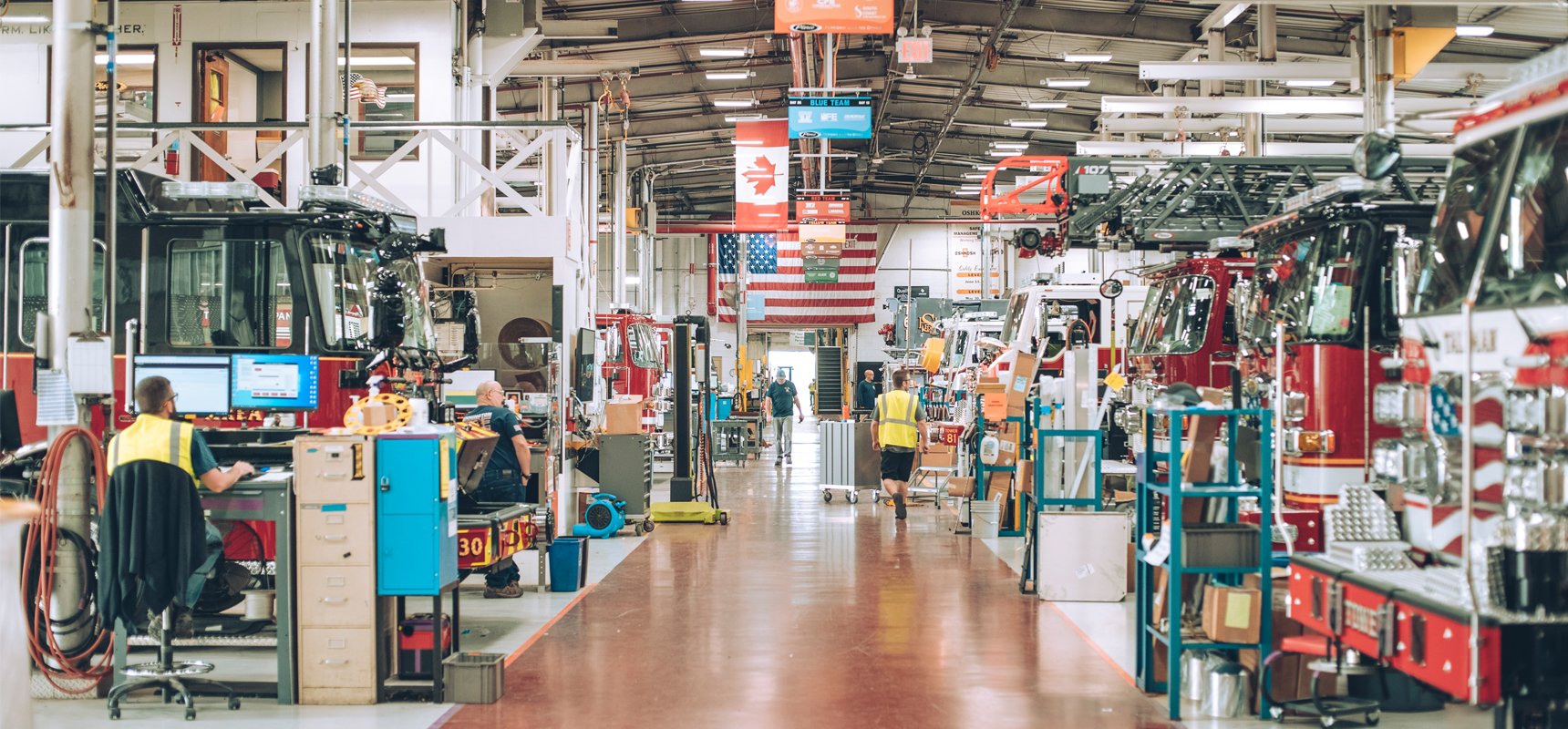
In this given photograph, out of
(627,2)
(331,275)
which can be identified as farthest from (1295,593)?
(627,2)

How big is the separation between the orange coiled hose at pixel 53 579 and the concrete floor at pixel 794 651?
270 millimetres

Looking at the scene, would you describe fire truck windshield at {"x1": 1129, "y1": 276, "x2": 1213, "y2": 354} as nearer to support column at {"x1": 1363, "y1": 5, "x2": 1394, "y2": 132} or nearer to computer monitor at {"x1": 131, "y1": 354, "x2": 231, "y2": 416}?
support column at {"x1": 1363, "y1": 5, "x2": 1394, "y2": 132}

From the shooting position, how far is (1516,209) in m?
4.68

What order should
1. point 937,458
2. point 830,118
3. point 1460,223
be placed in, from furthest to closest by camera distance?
point 937,458, point 830,118, point 1460,223

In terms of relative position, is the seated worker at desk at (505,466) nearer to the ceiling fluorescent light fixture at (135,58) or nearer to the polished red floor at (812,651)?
the polished red floor at (812,651)

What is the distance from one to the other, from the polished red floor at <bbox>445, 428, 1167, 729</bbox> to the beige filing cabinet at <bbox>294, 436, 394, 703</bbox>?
64 cm

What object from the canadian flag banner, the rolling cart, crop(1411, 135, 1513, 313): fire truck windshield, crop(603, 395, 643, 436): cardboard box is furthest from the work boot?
the canadian flag banner

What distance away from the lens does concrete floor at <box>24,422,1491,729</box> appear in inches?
265

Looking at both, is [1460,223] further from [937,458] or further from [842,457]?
[937,458]

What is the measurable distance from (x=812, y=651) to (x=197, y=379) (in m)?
4.38

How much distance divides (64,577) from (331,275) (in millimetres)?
2523

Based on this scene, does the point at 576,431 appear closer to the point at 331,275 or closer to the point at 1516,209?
the point at 331,275

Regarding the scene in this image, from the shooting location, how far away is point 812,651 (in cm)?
837

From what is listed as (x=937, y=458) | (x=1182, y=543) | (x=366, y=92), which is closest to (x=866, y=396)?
(x=937, y=458)
